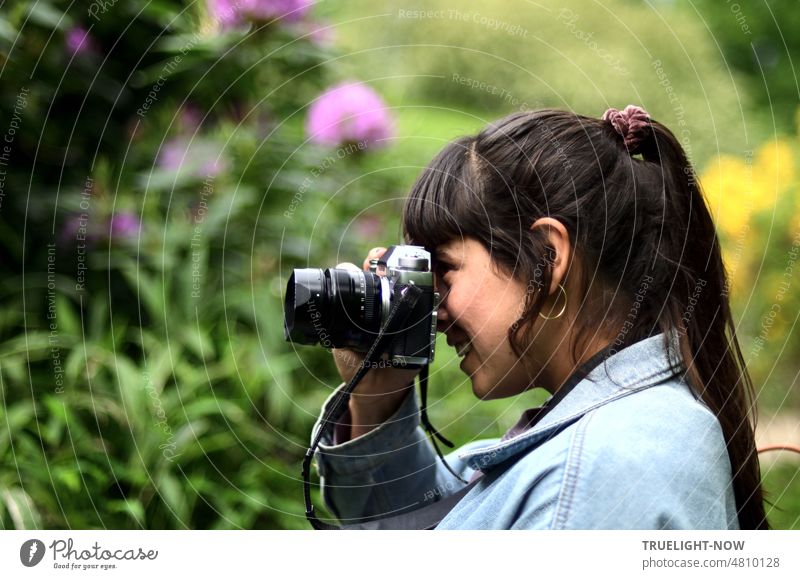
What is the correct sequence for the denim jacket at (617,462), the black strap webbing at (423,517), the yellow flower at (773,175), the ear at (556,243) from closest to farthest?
the denim jacket at (617,462)
the ear at (556,243)
the black strap webbing at (423,517)
the yellow flower at (773,175)

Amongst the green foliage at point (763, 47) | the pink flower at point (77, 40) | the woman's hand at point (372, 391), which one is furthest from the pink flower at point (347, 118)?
the green foliage at point (763, 47)

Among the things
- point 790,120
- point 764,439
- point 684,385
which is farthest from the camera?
point 790,120

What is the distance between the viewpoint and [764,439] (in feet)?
6.59

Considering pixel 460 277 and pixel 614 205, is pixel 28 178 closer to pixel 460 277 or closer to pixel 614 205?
pixel 460 277

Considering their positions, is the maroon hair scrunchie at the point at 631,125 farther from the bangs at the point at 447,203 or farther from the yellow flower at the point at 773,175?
the yellow flower at the point at 773,175

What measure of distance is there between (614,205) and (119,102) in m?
0.99

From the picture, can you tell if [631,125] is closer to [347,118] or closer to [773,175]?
[347,118]

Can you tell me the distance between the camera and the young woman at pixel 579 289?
2.50 ft

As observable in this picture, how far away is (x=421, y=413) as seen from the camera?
0.99 meters
